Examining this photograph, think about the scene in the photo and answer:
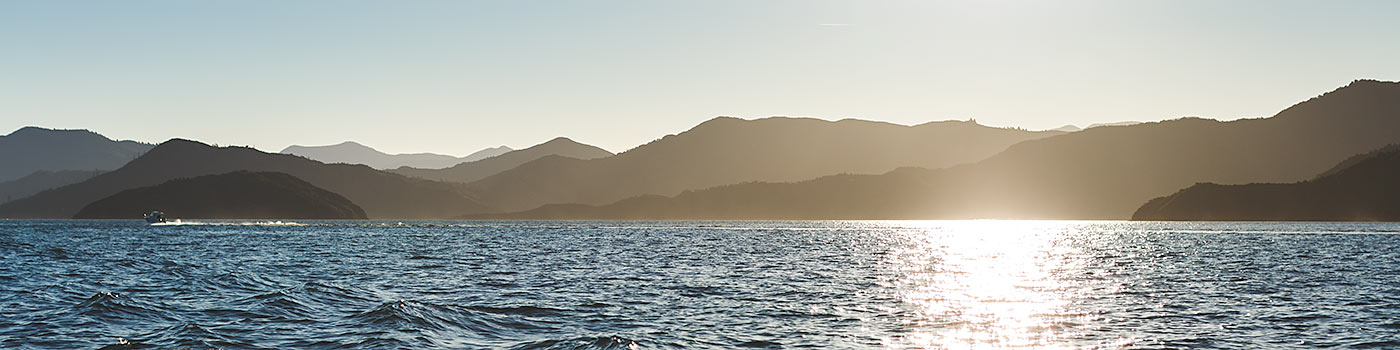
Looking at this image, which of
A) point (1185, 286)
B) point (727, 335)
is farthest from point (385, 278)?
point (1185, 286)

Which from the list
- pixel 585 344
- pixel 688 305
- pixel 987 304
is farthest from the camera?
pixel 987 304

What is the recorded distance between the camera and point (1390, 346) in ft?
107

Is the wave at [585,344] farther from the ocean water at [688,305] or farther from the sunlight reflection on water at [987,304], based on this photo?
the sunlight reflection on water at [987,304]

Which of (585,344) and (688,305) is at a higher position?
(688,305)

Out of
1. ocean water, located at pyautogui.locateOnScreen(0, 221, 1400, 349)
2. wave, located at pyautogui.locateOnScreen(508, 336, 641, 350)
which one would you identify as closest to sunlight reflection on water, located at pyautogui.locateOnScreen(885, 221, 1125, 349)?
ocean water, located at pyautogui.locateOnScreen(0, 221, 1400, 349)

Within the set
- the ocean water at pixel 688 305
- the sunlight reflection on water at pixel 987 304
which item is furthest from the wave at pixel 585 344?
the sunlight reflection on water at pixel 987 304

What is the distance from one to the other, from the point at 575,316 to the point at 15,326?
63.4 ft

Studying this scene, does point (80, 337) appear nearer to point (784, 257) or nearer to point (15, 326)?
point (15, 326)

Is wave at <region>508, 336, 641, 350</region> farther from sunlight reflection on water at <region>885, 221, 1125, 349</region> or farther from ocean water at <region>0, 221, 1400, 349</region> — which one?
sunlight reflection on water at <region>885, 221, 1125, 349</region>

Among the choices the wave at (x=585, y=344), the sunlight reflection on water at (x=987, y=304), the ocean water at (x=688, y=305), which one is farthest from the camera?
the sunlight reflection on water at (x=987, y=304)

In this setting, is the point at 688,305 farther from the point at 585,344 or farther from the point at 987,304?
the point at 585,344

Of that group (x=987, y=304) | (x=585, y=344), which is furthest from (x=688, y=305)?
(x=585, y=344)

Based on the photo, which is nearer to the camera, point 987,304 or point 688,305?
point 688,305

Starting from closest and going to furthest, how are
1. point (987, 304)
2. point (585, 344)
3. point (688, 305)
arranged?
point (585, 344), point (688, 305), point (987, 304)
